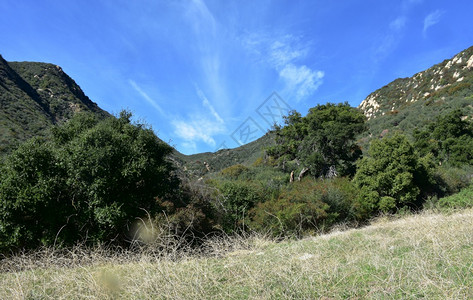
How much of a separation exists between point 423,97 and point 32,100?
6497 cm

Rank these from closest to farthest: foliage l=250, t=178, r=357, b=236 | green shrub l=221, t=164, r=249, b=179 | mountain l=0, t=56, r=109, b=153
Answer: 1. foliage l=250, t=178, r=357, b=236
2. mountain l=0, t=56, r=109, b=153
3. green shrub l=221, t=164, r=249, b=179

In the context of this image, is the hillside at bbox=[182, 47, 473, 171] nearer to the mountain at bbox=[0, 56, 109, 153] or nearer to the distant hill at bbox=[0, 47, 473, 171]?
the distant hill at bbox=[0, 47, 473, 171]

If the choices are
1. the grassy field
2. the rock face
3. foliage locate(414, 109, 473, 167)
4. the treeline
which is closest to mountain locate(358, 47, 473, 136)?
the rock face

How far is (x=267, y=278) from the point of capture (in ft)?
12.1

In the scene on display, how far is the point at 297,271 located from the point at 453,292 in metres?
1.86

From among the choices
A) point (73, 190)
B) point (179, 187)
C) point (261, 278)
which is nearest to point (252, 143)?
point (179, 187)

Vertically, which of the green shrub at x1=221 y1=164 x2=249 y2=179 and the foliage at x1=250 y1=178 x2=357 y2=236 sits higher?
the green shrub at x1=221 y1=164 x2=249 y2=179

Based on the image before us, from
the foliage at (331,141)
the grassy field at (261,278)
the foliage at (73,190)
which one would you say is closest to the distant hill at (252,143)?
the foliage at (73,190)

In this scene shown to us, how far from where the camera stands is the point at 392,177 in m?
15.6

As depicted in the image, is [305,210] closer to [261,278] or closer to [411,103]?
[261,278]

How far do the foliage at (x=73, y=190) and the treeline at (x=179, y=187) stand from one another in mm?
36

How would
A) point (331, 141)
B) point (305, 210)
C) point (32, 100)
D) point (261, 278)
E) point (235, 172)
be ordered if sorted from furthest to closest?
point (32, 100) → point (235, 172) → point (331, 141) → point (305, 210) → point (261, 278)

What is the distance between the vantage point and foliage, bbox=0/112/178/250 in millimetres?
8359

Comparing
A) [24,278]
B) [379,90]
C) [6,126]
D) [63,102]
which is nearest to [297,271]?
[24,278]
